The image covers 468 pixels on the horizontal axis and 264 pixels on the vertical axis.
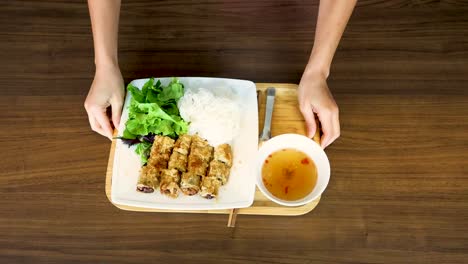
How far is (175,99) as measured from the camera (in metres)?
1.52

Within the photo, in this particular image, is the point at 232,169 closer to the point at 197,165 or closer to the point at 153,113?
the point at 197,165

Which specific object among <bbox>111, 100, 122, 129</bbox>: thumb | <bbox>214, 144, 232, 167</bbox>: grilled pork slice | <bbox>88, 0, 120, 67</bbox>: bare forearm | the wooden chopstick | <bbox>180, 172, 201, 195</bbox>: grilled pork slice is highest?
<bbox>88, 0, 120, 67</bbox>: bare forearm

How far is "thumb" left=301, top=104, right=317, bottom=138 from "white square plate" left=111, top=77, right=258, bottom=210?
0.61 feet

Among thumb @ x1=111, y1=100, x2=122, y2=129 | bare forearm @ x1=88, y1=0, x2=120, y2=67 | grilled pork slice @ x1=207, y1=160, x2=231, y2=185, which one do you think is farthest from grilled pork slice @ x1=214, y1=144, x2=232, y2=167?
bare forearm @ x1=88, y1=0, x2=120, y2=67

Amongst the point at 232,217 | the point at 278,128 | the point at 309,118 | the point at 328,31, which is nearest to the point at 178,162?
the point at 232,217

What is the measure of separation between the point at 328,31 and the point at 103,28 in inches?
33.4

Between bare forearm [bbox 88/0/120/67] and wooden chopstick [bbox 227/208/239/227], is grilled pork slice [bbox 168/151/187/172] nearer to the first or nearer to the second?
wooden chopstick [bbox 227/208/239/227]

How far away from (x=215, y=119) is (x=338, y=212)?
1.86ft

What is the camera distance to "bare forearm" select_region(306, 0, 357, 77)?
4.81ft

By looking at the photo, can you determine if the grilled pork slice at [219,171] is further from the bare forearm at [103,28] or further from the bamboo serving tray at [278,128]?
the bare forearm at [103,28]

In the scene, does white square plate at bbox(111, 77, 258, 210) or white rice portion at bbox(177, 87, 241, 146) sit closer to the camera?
white square plate at bbox(111, 77, 258, 210)

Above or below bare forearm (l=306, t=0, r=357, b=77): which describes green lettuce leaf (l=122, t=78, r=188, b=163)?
below

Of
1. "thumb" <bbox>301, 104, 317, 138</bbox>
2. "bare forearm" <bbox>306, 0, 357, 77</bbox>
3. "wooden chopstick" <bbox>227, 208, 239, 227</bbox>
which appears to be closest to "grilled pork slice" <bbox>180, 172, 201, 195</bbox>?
"wooden chopstick" <bbox>227, 208, 239, 227</bbox>

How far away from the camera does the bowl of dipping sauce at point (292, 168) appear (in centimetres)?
137
